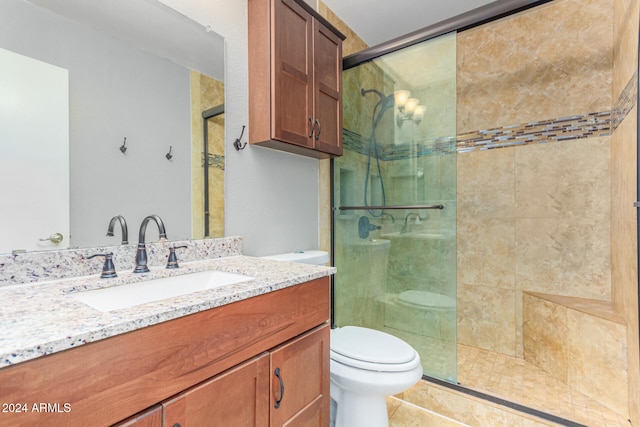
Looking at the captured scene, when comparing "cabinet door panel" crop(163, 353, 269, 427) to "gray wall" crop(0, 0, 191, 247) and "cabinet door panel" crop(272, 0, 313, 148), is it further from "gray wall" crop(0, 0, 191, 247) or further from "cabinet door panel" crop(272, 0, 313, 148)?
"cabinet door panel" crop(272, 0, 313, 148)

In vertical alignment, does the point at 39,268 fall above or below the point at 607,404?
above

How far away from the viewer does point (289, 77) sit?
1.46 metres

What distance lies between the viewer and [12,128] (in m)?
0.88

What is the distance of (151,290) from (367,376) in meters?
0.92

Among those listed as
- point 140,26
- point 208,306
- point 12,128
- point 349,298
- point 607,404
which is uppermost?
point 140,26

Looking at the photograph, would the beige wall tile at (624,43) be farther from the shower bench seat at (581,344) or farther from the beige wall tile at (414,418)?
the beige wall tile at (414,418)

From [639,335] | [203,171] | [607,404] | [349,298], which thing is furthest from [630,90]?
[203,171]

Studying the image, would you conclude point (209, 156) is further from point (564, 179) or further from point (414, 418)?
point (564, 179)

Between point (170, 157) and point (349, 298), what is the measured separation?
4.87 ft

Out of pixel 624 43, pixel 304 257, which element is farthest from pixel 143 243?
pixel 624 43

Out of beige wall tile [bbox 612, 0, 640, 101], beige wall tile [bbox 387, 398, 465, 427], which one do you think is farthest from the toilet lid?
beige wall tile [bbox 612, 0, 640, 101]

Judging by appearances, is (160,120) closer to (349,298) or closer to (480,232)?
(349,298)

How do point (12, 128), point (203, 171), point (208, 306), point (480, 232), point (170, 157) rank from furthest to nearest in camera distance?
point (480, 232) < point (203, 171) < point (170, 157) < point (12, 128) < point (208, 306)

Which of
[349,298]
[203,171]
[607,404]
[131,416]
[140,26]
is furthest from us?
[349,298]
